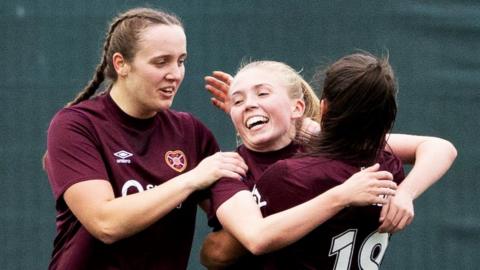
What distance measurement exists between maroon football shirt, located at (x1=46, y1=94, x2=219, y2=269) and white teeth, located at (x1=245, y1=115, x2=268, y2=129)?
26 centimetres

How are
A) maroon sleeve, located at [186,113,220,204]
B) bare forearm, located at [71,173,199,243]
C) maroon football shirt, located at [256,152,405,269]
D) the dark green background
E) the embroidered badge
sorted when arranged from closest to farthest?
maroon football shirt, located at [256,152,405,269] → bare forearm, located at [71,173,199,243] → the embroidered badge → maroon sleeve, located at [186,113,220,204] → the dark green background

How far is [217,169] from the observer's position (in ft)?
9.82

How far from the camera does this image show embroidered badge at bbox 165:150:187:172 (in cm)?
322

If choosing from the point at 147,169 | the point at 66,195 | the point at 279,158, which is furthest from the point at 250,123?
the point at 66,195

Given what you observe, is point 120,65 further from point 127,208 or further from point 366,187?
point 366,187

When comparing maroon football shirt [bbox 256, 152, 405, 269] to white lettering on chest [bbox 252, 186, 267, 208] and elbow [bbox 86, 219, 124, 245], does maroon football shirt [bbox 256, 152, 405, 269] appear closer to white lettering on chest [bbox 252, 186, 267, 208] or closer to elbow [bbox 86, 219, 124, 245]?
white lettering on chest [bbox 252, 186, 267, 208]

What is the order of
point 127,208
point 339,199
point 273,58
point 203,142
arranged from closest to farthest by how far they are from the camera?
point 339,199, point 127,208, point 203,142, point 273,58

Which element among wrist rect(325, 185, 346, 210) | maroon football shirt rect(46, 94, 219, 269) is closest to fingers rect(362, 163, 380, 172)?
wrist rect(325, 185, 346, 210)

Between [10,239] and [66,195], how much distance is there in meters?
1.41

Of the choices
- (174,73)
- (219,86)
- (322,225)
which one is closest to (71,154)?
(174,73)

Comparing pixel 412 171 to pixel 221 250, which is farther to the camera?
pixel 412 171

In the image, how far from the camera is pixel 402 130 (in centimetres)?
431

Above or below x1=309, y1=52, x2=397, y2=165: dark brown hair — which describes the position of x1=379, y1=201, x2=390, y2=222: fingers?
below

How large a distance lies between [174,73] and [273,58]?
3.92ft
